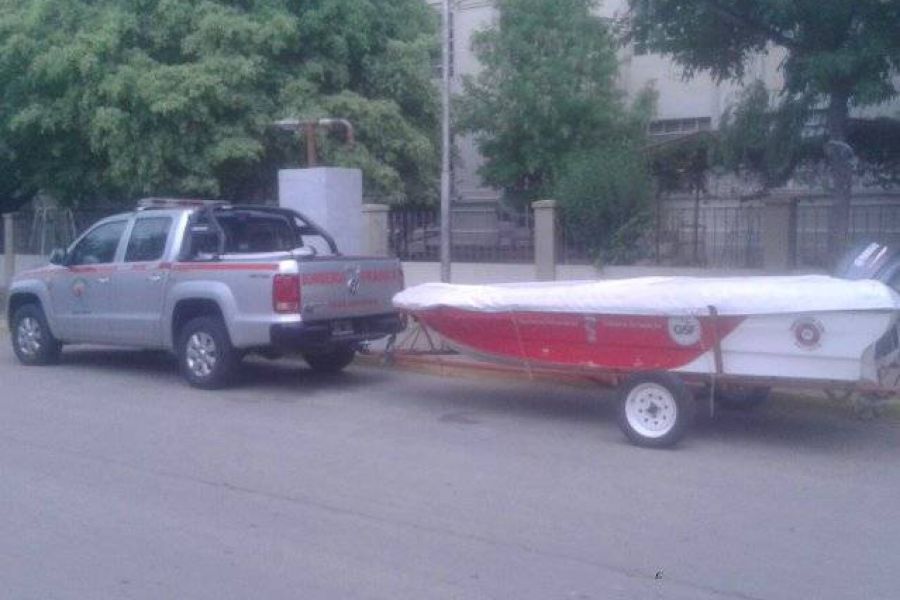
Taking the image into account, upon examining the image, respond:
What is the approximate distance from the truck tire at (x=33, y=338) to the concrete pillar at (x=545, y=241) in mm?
6879

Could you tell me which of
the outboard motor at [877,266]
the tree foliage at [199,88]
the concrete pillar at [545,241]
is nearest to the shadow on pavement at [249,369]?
the concrete pillar at [545,241]

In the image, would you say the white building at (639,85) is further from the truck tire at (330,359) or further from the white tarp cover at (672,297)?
the white tarp cover at (672,297)

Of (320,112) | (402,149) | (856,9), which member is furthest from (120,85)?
(856,9)

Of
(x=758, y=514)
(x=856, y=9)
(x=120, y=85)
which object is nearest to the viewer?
(x=758, y=514)

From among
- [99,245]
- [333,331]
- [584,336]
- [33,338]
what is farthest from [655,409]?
[33,338]

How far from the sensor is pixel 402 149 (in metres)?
23.5

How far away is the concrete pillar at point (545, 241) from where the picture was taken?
60.8ft

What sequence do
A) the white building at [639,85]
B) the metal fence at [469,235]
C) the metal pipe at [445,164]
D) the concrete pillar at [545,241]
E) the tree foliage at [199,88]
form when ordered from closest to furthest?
the metal pipe at [445,164] < the concrete pillar at [545,241] < the metal fence at [469,235] < the tree foliage at [199,88] < the white building at [639,85]

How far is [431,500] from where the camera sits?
8.86 meters

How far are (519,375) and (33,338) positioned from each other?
6.40 m

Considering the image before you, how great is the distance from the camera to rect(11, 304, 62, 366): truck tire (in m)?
15.9

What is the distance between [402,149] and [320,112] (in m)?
2.19

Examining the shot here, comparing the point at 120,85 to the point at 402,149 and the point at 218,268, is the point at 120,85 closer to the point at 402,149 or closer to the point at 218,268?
the point at 402,149

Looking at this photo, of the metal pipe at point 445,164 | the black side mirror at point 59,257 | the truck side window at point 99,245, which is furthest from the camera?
the metal pipe at point 445,164
